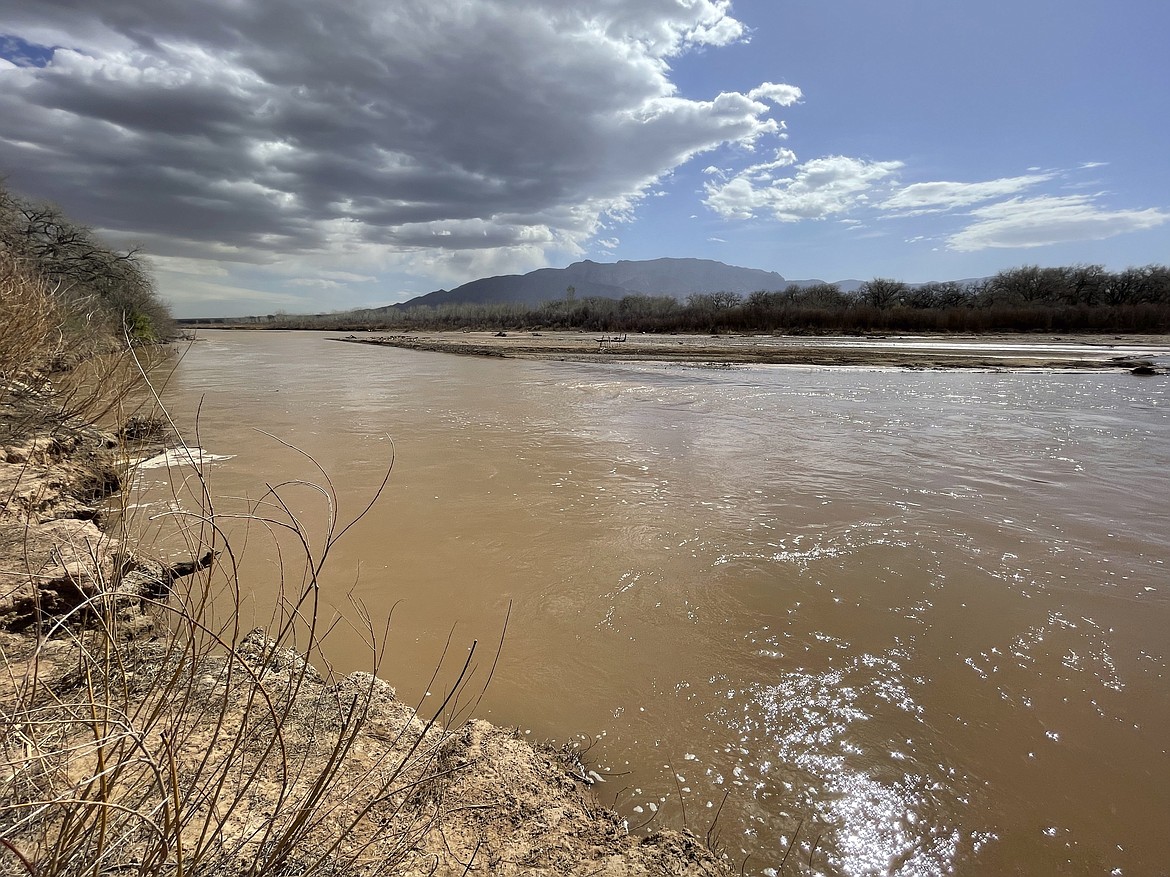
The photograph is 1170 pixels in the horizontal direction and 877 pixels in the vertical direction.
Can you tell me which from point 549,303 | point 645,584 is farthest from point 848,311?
point 549,303

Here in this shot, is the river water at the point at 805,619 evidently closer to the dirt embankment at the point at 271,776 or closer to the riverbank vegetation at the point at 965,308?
the dirt embankment at the point at 271,776

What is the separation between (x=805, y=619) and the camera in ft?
12.1

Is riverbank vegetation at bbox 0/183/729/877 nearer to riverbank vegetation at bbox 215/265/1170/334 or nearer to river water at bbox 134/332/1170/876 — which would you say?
river water at bbox 134/332/1170/876

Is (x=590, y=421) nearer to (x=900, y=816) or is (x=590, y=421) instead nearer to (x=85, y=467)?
(x=85, y=467)

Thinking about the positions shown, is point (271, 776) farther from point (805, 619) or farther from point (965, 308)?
point (965, 308)

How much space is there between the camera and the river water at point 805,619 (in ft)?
7.61

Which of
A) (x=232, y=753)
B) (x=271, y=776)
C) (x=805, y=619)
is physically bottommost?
(x=805, y=619)

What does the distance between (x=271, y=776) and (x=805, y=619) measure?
3173 millimetres

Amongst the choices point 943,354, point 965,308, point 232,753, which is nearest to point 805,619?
point 232,753

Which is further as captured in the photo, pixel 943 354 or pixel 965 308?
pixel 965 308

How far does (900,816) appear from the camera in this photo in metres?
2.28

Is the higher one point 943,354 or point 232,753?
point 943,354

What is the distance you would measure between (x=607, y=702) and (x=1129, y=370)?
83.0ft

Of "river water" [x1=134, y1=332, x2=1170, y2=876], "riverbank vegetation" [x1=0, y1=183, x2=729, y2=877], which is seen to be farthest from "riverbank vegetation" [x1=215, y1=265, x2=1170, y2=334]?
"riverbank vegetation" [x1=0, y1=183, x2=729, y2=877]
